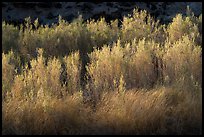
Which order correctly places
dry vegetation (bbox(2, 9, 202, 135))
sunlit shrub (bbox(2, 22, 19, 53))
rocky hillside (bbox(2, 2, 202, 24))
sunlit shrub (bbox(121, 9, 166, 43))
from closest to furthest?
dry vegetation (bbox(2, 9, 202, 135))
sunlit shrub (bbox(2, 22, 19, 53))
sunlit shrub (bbox(121, 9, 166, 43))
rocky hillside (bbox(2, 2, 202, 24))

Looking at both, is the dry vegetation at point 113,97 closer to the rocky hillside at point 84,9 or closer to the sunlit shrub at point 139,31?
the sunlit shrub at point 139,31

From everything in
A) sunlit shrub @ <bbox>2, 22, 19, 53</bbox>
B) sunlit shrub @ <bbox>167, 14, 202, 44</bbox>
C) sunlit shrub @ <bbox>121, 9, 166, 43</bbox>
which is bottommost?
sunlit shrub @ <bbox>2, 22, 19, 53</bbox>

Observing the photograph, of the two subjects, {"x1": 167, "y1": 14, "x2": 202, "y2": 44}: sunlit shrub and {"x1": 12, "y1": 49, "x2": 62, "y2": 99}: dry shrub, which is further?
{"x1": 167, "y1": 14, "x2": 202, "y2": 44}: sunlit shrub

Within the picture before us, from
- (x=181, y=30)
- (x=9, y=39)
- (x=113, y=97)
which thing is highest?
Result: (x=181, y=30)

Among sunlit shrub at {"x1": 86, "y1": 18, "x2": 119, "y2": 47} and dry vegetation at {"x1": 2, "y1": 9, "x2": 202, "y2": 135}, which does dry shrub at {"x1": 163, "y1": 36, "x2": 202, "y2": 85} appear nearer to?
dry vegetation at {"x1": 2, "y1": 9, "x2": 202, "y2": 135}

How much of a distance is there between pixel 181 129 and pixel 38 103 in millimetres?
1775

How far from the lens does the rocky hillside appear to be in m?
13.6

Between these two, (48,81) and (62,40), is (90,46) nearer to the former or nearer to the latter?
(62,40)

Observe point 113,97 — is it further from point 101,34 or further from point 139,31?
point 101,34

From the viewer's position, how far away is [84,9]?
13.9 meters

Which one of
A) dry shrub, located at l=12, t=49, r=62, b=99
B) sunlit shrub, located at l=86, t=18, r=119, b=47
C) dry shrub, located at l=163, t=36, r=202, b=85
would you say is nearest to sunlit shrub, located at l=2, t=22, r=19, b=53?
sunlit shrub, located at l=86, t=18, r=119, b=47

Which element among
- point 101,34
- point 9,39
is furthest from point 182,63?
point 9,39

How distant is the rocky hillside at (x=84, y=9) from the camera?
44.8 feet

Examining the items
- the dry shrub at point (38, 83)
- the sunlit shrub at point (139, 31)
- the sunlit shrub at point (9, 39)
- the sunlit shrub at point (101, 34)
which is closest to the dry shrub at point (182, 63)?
the dry shrub at point (38, 83)
